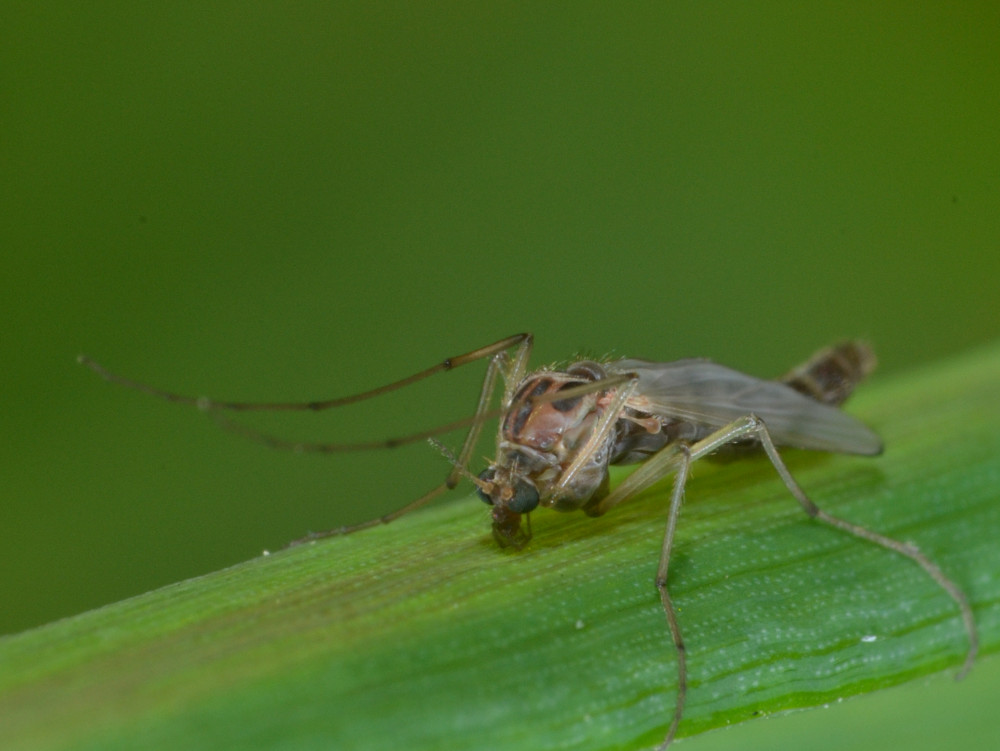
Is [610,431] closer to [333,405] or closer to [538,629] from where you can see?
[333,405]

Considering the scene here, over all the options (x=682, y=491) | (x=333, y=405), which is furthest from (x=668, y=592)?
(x=333, y=405)

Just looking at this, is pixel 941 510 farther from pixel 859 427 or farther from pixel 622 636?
pixel 622 636

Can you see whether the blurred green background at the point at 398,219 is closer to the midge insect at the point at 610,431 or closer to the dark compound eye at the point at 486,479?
the midge insect at the point at 610,431

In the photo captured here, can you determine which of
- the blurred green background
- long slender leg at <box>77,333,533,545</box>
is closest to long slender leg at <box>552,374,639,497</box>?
long slender leg at <box>77,333,533,545</box>

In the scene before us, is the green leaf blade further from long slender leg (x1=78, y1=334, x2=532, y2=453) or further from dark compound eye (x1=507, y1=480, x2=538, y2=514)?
long slender leg (x1=78, y1=334, x2=532, y2=453)

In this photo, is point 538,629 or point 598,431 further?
point 598,431

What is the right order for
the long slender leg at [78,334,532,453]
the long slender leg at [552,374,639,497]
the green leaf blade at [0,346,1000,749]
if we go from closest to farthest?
the green leaf blade at [0,346,1000,749] → the long slender leg at [78,334,532,453] → the long slender leg at [552,374,639,497]
